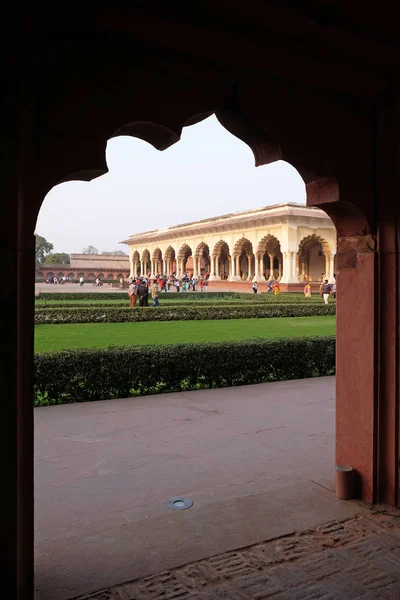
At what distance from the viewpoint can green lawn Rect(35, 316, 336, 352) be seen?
9688mm

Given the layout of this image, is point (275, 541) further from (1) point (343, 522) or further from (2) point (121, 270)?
(2) point (121, 270)

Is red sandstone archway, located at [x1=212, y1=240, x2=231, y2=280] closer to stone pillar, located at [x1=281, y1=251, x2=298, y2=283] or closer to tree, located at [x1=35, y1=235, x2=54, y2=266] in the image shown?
stone pillar, located at [x1=281, y1=251, x2=298, y2=283]

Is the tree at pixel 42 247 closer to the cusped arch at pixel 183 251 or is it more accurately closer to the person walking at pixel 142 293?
the cusped arch at pixel 183 251

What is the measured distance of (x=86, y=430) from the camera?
15.7 feet

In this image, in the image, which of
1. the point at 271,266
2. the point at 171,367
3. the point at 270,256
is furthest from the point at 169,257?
Answer: the point at 171,367

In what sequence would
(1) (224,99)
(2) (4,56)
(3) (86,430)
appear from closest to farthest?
(2) (4,56)
(1) (224,99)
(3) (86,430)

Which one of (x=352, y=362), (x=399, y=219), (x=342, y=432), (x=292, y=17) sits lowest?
(x=342, y=432)

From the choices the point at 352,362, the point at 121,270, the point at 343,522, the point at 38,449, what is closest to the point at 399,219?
the point at 352,362

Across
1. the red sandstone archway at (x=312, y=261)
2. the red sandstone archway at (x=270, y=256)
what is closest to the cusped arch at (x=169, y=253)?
the red sandstone archway at (x=270, y=256)

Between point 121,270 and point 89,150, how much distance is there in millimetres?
62309

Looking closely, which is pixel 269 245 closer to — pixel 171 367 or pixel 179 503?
pixel 171 367

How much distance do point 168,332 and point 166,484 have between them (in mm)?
7803

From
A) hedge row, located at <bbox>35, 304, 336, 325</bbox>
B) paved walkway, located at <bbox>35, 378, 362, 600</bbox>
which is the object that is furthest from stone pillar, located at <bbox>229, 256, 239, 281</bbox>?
paved walkway, located at <bbox>35, 378, 362, 600</bbox>

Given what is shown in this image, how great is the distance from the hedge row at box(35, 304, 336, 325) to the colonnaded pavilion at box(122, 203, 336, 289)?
12.5 m
